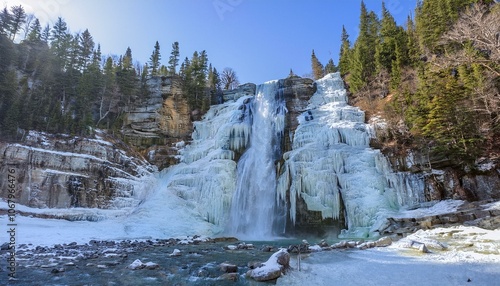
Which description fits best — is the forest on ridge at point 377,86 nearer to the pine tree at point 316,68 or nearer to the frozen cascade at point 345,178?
the frozen cascade at point 345,178

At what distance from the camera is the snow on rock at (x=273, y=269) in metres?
6.86

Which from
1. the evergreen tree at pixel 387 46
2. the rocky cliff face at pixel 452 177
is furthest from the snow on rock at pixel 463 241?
the evergreen tree at pixel 387 46

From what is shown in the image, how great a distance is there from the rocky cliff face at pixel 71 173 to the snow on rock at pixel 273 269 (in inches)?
685

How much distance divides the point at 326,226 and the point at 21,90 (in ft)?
99.9

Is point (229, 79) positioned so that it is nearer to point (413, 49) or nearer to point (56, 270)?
point (413, 49)

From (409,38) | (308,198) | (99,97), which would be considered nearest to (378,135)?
(308,198)

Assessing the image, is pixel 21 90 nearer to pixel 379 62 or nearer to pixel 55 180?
pixel 55 180

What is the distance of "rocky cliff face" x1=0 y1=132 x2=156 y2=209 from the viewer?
64.7 feet

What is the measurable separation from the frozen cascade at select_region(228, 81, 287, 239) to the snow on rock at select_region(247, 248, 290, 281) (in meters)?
11.7

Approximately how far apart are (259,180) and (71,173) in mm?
14269

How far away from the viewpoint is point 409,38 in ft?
94.2

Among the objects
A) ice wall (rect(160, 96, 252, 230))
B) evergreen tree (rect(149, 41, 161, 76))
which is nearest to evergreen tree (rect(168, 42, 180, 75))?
evergreen tree (rect(149, 41, 161, 76))

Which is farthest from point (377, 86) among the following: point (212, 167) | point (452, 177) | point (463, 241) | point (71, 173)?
point (71, 173)

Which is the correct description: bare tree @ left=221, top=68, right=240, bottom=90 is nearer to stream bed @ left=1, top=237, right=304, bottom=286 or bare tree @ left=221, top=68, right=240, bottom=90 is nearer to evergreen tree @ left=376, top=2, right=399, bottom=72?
evergreen tree @ left=376, top=2, right=399, bottom=72
